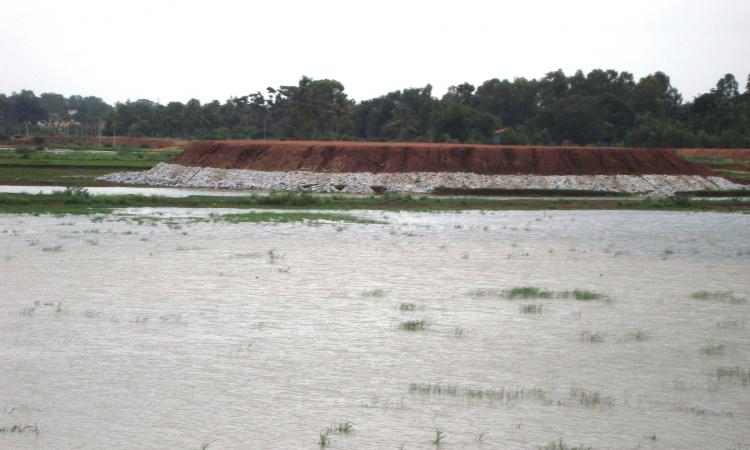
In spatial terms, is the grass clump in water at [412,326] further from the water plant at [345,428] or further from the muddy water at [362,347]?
the water plant at [345,428]

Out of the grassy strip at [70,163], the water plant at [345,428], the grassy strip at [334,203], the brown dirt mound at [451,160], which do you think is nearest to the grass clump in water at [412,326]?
the water plant at [345,428]

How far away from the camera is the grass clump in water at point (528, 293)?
20297mm

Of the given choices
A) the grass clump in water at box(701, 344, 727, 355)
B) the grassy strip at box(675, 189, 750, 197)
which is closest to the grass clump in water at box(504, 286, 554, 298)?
the grass clump in water at box(701, 344, 727, 355)

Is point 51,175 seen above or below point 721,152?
below

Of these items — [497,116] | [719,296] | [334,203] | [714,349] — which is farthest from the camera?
[497,116]

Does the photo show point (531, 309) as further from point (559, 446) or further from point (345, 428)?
point (345, 428)

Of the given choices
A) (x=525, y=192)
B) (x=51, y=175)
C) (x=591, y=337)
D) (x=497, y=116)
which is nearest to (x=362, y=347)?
(x=591, y=337)

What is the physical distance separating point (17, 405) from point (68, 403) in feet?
1.93

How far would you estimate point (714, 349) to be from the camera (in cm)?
1527

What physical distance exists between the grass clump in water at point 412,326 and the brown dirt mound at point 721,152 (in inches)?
2915

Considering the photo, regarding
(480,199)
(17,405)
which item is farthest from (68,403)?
(480,199)

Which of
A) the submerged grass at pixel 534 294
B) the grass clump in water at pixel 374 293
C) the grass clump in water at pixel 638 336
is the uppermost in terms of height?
the submerged grass at pixel 534 294

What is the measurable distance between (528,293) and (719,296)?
421 centimetres

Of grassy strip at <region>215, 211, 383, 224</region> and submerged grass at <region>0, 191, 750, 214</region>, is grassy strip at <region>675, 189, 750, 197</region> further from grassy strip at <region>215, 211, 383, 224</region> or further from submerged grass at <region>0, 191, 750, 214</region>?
grassy strip at <region>215, 211, 383, 224</region>
